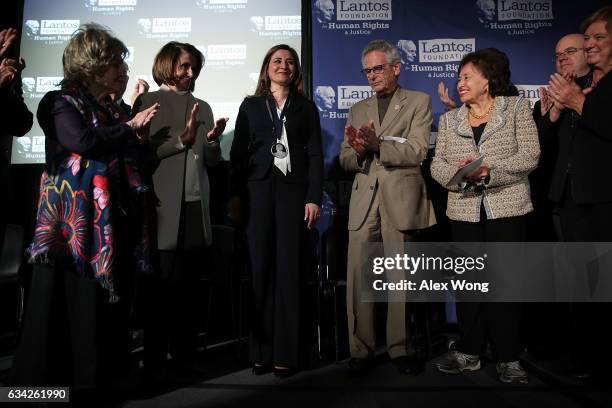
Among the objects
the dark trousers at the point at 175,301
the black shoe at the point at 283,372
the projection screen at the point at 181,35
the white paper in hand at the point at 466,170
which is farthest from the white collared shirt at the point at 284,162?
the projection screen at the point at 181,35

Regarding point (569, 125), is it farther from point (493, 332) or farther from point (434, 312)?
point (434, 312)

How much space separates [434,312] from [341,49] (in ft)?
8.19

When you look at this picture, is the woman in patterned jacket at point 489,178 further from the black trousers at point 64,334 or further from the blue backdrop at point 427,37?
the black trousers at point 64,334

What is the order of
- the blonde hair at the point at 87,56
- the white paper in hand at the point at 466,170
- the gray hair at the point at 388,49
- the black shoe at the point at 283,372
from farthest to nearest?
the gray hair at the point at 388,49 → the black shoe at the point at 283,372 → the white paper in hand at the point at 466,170 → the blonde hair at the point at 87,56

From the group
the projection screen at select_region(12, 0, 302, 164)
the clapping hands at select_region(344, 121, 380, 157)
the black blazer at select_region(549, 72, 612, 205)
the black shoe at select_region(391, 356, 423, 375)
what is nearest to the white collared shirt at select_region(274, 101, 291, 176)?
the clapping hands at select_region(344, 121, 380, 157)

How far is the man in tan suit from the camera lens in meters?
2.60

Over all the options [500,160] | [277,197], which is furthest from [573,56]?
[277,197]

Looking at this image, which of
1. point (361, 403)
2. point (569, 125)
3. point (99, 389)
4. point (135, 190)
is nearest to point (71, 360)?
point (99, 389)

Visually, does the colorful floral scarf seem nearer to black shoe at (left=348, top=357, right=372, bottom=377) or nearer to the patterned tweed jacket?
black shoe at (left=348, top=357, right=372, bottom=377)

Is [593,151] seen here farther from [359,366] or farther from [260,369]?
[260,369]

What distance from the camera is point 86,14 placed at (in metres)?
3.98

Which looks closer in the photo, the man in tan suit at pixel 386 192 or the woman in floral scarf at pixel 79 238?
the woman in floral scarf at pixel 79 238

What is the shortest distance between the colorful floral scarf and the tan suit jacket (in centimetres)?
141

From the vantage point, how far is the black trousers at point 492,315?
236 cm
